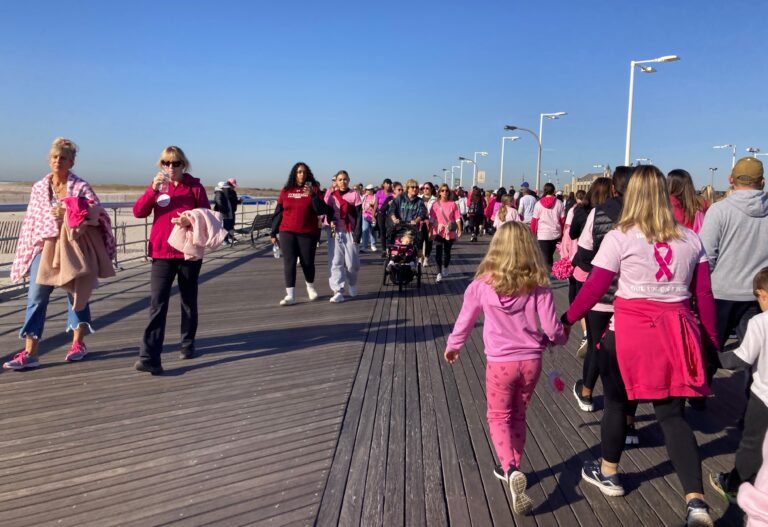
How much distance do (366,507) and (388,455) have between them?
1.86ft

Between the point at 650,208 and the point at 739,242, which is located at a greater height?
the point at 650,208

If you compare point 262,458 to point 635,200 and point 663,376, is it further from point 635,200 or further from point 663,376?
point 635,200

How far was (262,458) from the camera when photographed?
3.26m

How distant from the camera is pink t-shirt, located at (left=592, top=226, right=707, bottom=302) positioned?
2.72 m

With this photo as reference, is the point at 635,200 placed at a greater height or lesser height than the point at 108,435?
greater

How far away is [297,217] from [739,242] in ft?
16.7

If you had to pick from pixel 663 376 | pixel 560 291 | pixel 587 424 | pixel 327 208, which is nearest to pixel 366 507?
pixel 663 376

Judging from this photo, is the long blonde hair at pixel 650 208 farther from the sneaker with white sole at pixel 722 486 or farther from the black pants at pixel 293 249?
the black pants at pixel 293 249

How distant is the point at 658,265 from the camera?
2.72 m

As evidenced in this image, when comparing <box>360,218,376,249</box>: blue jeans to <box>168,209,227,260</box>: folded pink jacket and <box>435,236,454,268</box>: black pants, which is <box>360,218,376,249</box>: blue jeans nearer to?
<box>435,236,454,268</box>: black pants

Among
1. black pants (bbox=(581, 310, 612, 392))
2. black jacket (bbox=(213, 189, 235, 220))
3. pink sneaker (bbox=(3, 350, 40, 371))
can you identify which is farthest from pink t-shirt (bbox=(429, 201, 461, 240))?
pink sneaker (bbox=(3, 350, 40, 371))

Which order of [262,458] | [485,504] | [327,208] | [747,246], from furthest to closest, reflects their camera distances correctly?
[327,208], [747,246], [262,458], [485,504]

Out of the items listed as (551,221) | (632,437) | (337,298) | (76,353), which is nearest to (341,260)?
(337,298)

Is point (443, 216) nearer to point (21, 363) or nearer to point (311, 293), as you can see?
point (311, 293)
